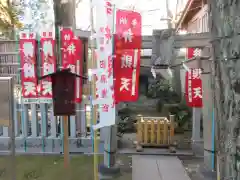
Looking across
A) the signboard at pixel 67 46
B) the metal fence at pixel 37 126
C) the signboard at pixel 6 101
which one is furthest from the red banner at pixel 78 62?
the signboard at pixel 6 101

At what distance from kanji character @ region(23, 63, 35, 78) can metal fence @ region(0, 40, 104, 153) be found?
3.34 feet

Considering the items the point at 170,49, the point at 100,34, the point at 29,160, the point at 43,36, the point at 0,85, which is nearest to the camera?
the point at 0,85

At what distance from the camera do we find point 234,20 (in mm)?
918

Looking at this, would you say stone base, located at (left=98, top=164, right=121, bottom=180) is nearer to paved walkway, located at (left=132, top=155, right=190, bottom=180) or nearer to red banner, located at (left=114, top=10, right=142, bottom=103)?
paved walkway, located at (left=132, top=155, right=190, bottom=180)

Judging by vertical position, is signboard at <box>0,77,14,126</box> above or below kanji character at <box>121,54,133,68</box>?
below

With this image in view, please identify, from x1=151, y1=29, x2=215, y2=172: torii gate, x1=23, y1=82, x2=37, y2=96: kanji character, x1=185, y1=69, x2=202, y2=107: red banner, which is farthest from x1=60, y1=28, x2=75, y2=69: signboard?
x1=185, y1=69, x2=202, y2=107: red banner

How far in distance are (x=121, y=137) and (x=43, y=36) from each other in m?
4.77

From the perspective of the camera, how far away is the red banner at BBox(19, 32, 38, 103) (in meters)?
7.02

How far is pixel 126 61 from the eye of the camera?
16.7 feet

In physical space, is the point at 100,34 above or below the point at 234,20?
above

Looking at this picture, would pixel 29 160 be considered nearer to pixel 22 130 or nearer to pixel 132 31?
pixel 22 130

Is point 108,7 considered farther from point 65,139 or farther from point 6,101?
point 65,139

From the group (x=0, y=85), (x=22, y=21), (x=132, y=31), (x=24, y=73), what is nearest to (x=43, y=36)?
(x=24, y=73)

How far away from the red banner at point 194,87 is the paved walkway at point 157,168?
187 cm
